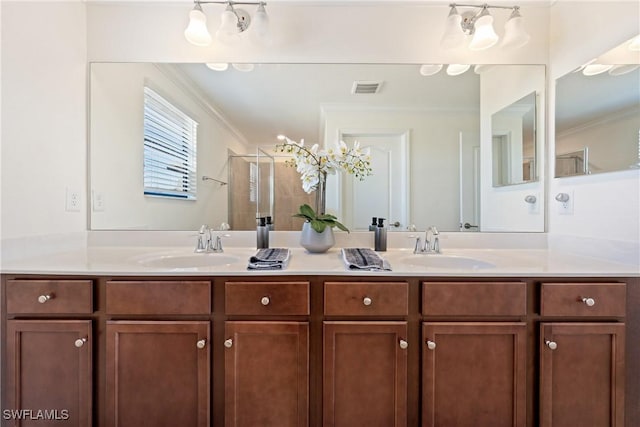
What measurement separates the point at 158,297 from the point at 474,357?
4.04 feet

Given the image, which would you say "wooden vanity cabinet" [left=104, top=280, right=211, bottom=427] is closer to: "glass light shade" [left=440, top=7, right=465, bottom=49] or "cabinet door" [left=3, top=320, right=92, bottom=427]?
"cabinet door" [left=3, top=320, right=92, bottom=427]

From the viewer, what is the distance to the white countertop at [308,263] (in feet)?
3.50

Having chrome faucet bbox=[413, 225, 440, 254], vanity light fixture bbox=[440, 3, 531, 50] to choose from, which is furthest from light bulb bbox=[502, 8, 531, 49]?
chrome faucet bbox=[413, 225, 440, 254]

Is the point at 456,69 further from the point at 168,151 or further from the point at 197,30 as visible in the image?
the point at 168,151

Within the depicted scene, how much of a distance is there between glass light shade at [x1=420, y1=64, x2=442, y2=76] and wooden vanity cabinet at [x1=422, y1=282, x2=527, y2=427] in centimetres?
122

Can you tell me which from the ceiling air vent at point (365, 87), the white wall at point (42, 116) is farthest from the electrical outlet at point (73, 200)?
the ceiling air vent at point (365, 87)

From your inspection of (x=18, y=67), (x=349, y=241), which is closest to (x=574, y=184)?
(x=349, y=241)

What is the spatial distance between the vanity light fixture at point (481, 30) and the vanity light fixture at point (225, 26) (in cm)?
99

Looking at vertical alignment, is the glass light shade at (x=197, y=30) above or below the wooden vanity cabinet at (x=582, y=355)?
above

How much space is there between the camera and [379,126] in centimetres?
163

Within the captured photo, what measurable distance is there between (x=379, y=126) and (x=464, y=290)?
101 cm

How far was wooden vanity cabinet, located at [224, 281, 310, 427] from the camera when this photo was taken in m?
1.07

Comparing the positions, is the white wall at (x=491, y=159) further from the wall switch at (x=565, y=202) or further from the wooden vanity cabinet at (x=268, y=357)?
the wooden vanity cabinet at (x=268, y=357)

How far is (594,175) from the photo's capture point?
1323 millimetres
